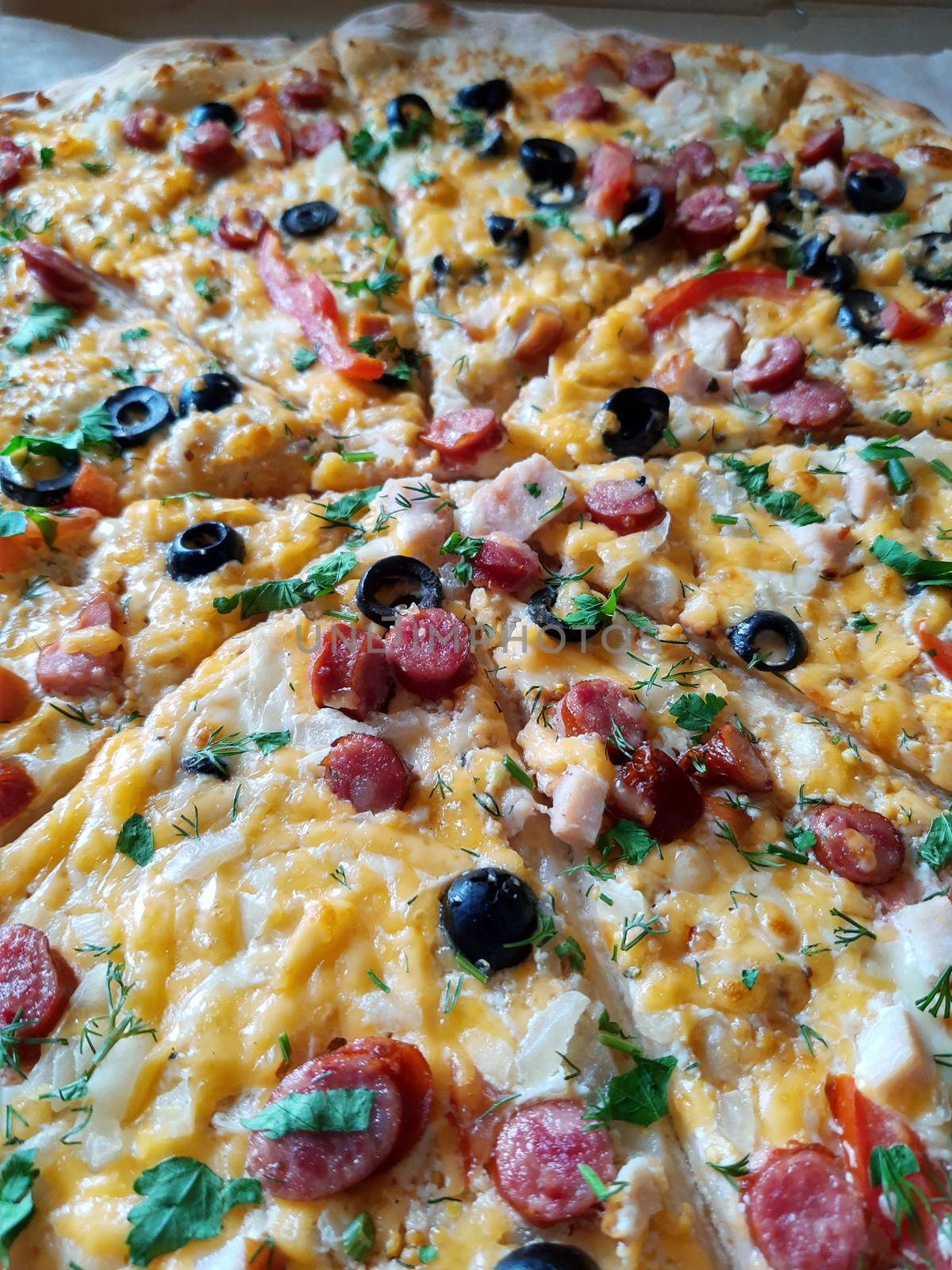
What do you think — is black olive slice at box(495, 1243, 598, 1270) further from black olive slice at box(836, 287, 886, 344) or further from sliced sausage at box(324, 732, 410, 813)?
black olive slice at box(836, 287, 886, 344)

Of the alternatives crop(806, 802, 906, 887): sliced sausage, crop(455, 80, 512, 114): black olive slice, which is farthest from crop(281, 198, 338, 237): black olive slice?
crop(806, 802, 906, 887): sliced sausage

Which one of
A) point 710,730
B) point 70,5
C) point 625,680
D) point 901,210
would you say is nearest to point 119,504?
point 625,680

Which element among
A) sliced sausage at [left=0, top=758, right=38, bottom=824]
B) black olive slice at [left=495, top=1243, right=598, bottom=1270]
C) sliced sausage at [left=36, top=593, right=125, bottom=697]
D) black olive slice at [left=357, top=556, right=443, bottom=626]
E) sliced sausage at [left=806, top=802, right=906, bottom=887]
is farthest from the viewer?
black olive slice at [left=357, top=556, right=443, bottom=626]

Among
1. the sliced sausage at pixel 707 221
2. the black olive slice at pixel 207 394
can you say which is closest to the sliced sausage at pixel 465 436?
the black olive slice at pixel 207 394

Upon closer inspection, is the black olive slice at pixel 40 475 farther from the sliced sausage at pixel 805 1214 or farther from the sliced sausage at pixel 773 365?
the sliced sausage at pixel 805 1214

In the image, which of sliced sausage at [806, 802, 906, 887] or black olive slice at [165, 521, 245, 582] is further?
black olive slice at [165, 521, 245, 582]

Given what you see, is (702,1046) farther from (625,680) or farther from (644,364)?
(644,364)

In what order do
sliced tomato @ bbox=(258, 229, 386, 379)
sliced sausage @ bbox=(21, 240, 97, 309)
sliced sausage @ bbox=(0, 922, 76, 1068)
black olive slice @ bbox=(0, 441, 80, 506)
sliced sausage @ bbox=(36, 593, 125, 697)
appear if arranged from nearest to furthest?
sliced sausage @ bbox=(0, 922, 76, 1068)
sliced sausage @ bbox=(36, 593, 125, 697)
black olive slice @ bbox=(0, 441, 80, 506)
sliced tomato @ bbox=(258, 229, 386, 379)
sliced sausage @ bbox=(21, 240, 97, 309)
